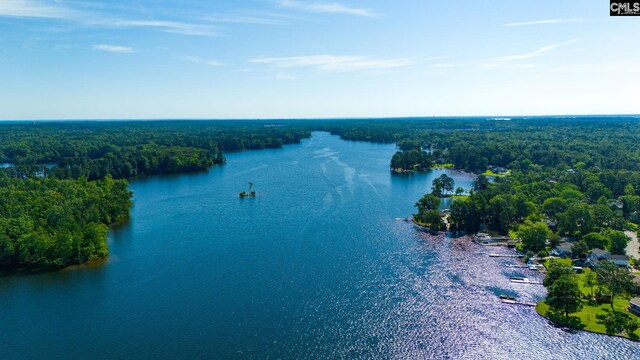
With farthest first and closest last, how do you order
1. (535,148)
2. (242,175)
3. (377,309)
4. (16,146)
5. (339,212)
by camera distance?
(16,146) → (535,148) → (242,175) → (339,212) → (377,309)

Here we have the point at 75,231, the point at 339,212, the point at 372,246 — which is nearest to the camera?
the point at 75,231

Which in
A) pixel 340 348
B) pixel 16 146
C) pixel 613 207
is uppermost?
pixel 16 146

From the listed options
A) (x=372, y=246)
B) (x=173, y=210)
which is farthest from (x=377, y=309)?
(x=173, y=210)

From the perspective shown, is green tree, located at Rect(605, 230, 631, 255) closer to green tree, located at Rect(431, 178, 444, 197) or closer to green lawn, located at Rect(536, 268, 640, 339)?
green lawn, located at Rect(536, 268, 640, 339)

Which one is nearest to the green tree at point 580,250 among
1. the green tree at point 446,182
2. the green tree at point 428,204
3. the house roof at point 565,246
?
the house roof at point 565,246

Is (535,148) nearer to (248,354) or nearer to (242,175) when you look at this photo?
(242,175)

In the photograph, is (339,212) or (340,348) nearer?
(340,348)
